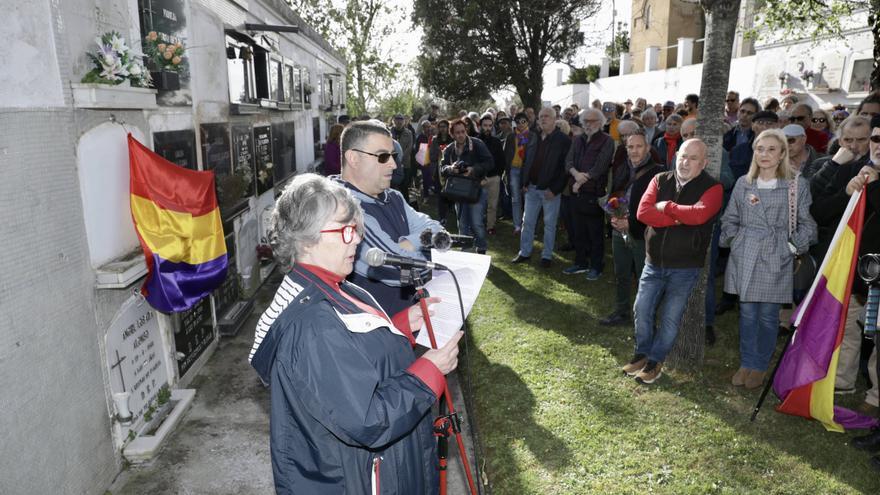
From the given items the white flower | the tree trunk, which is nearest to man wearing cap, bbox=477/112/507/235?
the tree trunk

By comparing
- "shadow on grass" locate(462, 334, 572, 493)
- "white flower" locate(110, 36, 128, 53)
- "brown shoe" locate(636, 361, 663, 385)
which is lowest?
"shadow on grass" locate(462, 334, 572, 493)

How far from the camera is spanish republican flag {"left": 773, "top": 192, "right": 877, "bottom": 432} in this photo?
13.3 feet

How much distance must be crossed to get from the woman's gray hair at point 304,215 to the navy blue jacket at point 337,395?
0.10 m

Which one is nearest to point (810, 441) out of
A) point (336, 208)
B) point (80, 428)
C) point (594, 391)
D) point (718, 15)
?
point (594, 391)

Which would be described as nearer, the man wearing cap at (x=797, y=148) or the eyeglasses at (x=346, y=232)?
the eyeglasses at (x=346, y=232)

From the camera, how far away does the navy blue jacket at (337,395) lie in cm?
179

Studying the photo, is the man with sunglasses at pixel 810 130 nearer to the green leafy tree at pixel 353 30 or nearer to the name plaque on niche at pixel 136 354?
the name plaque on niche at pixel 136 354

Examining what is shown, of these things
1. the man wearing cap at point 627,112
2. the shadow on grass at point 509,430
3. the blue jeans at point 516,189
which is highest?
the man wearing cap at point 627,112

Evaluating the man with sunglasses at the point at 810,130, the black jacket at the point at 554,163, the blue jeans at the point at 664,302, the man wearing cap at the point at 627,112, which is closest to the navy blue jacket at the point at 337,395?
the blue jeans at the point at 664,302

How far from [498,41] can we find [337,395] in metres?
29.8

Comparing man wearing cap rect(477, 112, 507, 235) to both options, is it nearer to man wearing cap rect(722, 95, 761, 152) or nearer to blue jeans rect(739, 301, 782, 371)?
man wearing cap rect(722, 95, 761, 152)

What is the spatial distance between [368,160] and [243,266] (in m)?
4.57

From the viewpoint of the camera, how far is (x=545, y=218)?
27.8 ft

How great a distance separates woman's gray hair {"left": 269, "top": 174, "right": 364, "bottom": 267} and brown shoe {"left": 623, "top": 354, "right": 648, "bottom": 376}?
152 inches
